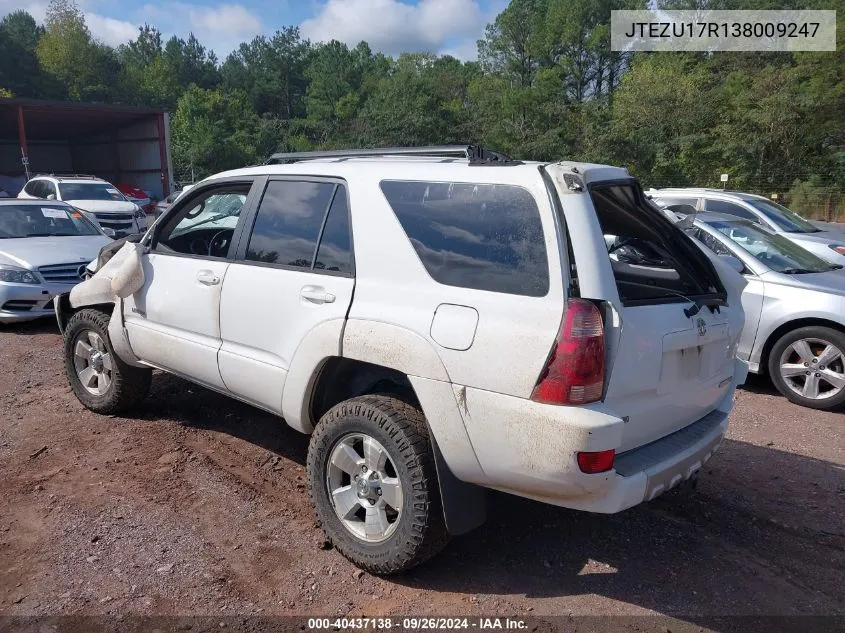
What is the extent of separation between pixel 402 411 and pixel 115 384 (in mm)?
2787

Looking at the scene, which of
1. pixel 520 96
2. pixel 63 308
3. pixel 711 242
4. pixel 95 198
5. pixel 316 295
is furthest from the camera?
pixel 520 96

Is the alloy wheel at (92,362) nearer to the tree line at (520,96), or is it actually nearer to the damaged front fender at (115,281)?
the damaged front fender at (115,281)

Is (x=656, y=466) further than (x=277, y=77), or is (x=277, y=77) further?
(x=277, y=77)

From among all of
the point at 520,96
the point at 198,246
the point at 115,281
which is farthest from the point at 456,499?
the point at 520,96

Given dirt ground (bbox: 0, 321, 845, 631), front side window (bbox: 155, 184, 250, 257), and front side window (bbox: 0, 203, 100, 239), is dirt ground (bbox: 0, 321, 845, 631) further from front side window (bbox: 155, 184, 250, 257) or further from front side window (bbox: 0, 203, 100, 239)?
front side window (bbox: 0, 203, 100, 239)

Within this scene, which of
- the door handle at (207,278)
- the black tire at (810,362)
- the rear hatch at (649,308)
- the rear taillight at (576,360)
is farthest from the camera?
the black tire at (810,362)

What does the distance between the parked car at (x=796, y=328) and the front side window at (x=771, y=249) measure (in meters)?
0.02

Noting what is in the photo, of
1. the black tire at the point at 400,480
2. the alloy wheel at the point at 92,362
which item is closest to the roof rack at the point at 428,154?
the black tire at the point at 400,480

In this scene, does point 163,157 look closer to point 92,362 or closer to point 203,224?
point 92,362

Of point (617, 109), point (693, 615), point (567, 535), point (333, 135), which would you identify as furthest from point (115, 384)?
point (333, 135)

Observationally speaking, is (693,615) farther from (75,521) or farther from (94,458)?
(94,458)

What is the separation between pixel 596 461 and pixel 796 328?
4.20 meters

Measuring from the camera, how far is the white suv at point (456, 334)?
8.73ft

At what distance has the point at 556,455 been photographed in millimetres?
2605
